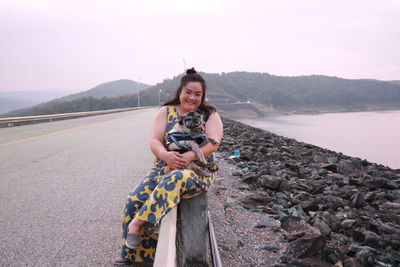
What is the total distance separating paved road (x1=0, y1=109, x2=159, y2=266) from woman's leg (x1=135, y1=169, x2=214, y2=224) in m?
0.71

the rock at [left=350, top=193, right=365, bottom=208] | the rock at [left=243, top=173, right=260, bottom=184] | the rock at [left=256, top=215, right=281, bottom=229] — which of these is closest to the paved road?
the rock at [left=256, top=215, right=281, bottom=229]

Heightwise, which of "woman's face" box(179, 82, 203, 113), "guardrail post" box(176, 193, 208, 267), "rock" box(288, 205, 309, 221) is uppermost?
"woman's face" box(179, 82, 203, 113)

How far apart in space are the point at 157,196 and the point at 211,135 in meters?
0.79

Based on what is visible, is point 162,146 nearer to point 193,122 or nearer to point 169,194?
point 193,122

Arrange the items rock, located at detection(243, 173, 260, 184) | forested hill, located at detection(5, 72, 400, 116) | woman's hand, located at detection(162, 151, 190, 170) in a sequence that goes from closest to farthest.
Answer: woman's hand, located at detection(162, 151, 190, 170), rock, located at detection(243, 173, 260, 184), forested hill, located at detection(5, 72, 400, 116)

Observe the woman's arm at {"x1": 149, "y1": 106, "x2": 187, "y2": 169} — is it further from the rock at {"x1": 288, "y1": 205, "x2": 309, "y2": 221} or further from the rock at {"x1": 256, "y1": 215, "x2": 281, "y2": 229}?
the rock at {"x1": 288, "y1": 205, "x2": 309, "y2": 221}

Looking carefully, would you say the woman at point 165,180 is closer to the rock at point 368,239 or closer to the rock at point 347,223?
the rock at point 368,239

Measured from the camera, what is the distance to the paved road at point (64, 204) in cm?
291

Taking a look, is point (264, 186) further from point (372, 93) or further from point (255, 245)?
point (372, 93)

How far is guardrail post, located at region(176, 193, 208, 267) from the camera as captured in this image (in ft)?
7.80

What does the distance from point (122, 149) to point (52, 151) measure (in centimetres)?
166

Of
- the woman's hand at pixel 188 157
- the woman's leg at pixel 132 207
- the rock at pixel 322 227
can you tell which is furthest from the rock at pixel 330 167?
the woman's leg at pixel 132 207

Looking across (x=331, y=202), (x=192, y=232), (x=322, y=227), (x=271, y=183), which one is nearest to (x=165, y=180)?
(x=192, y=232)

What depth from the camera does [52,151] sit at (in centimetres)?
834
